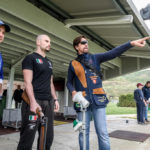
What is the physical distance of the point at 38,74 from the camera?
208cm

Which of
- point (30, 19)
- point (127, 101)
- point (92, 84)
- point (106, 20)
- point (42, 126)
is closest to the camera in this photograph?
point (42, 126)

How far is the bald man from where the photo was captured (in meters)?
1.92

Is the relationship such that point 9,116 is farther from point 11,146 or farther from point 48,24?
point 48,24

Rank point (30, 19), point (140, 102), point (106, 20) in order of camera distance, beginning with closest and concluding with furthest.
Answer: point (30, 19), point (106, 20), point (140, 102)

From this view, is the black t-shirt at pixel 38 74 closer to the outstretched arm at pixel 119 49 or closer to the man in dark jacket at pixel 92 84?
the man in dark jacket at pixel 92 84

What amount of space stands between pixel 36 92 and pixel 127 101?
2700cm

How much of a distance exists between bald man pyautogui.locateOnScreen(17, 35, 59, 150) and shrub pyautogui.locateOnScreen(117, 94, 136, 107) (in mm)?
26062

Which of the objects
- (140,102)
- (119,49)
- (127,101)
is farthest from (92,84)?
(127,101)

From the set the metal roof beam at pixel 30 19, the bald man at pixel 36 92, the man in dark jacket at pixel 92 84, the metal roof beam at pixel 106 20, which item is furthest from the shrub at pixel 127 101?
the bald man at pixel 36 92

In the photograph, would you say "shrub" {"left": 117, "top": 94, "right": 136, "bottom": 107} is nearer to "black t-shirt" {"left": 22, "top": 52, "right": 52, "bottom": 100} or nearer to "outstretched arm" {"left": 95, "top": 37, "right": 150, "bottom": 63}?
"outstretched arm" {"left": 95, "top": 37, "right": 150, "bottom": 63}

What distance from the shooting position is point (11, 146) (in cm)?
360

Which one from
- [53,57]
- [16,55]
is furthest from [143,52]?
[16,55]

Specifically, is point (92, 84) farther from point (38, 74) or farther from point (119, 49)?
point (38, 74)

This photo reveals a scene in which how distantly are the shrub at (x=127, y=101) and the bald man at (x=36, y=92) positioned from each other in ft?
85.5
